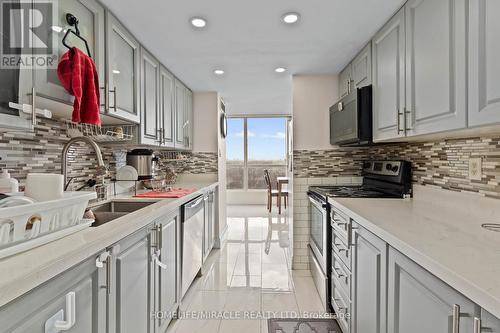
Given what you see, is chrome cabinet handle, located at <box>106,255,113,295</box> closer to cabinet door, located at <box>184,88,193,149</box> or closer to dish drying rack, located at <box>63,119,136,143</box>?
dish drying rack, located at <box>63,119,136,143</box>

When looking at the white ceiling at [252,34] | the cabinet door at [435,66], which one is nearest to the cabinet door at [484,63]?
the cabinet door at [435,66]

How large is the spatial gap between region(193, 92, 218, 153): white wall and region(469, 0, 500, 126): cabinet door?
312 centimetres

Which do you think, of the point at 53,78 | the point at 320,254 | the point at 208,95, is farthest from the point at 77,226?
the point at 208,95

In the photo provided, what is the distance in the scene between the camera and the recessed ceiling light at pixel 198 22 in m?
1.91

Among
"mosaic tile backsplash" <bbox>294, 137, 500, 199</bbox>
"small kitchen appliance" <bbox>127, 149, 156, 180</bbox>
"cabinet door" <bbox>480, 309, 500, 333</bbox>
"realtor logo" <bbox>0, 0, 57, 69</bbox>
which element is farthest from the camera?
"small kitchen appliance" <bbox>127, 149, 156, 180</bbox>

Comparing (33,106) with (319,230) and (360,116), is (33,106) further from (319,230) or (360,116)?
(319,230)

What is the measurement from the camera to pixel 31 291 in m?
0.73

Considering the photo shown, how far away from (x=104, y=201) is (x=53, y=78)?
95cm

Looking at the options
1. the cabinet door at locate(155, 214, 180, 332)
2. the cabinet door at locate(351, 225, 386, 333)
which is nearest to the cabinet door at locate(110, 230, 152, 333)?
the cabinet door at locate(155, 214, 180, 332)

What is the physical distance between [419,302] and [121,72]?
2126 millimetres

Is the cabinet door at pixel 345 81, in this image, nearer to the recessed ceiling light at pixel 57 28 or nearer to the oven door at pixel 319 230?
the oven door at pixel 319 230

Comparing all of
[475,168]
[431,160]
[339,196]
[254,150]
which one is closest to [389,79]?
[431,160]

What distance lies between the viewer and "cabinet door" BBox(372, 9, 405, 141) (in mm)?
1742

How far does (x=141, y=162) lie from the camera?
2.63 m
